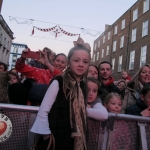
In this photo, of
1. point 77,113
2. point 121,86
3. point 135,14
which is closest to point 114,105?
point 77,113

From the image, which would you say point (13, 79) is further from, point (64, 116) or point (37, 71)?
point (64, 116)

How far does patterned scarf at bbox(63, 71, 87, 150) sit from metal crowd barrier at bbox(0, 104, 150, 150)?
22 cm

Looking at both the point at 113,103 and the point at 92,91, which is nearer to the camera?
the point at 92,91

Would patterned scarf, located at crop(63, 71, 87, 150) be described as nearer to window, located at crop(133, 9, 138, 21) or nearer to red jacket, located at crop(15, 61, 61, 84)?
red jacket, located at crop(15, 61, 61, 84)

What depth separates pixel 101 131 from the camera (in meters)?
1.71

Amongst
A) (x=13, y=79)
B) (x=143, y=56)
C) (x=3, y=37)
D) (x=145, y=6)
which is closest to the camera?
(x=13, y=79)

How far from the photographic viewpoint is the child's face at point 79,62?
166cm

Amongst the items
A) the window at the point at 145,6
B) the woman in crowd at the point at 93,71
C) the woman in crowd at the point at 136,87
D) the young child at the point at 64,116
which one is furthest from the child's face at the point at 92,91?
the window at the point at 145,6

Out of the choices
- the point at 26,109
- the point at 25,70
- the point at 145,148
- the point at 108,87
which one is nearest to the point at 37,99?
the point at 26,109

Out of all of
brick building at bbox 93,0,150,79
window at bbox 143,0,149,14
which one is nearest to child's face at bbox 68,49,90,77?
brick building at bbox 93,0,150,79

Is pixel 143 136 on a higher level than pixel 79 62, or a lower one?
lower

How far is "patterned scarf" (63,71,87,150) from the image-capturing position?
1.51 m

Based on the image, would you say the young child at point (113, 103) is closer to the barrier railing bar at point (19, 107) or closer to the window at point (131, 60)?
the barrier railing bar at point (19, 107)

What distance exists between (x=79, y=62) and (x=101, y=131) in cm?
69
